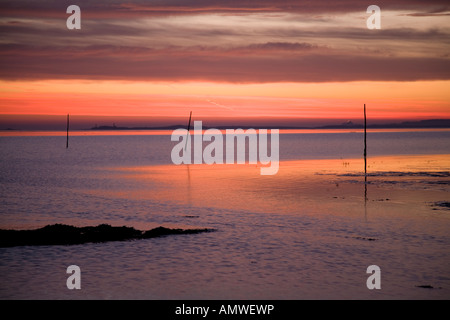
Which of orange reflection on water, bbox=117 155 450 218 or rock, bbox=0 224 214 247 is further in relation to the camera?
orange reflection on water, bbox=117 155 450 218

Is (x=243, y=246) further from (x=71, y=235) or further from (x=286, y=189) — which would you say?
(x=286, y=189)

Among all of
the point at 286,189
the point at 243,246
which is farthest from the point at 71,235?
the point at 286,189

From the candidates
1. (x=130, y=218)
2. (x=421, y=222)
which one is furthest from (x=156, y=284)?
(x=421, y=222)

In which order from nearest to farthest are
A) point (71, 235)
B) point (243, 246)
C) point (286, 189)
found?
1. point (243, 246)
2. point (71, 235)
3. point (286, 189)

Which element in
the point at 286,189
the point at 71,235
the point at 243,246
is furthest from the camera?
the point at 286,189

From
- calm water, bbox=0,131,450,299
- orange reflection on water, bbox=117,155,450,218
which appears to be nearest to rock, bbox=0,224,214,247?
calm water, bbox=0,131,450,299

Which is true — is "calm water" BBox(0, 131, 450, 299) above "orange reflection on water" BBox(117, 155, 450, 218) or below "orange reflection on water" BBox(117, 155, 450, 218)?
A: below

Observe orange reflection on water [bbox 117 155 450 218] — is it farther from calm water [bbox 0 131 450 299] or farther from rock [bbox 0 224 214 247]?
rock [bbox 0 224 214 247]

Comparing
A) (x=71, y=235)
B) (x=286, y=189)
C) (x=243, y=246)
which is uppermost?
(x=286, y=189)

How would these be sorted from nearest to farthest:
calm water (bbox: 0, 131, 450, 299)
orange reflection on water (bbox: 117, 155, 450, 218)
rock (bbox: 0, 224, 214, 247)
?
calm water (bbox: 0, 131, 450, 299)
rock (bbox: 0, 224, 214, 247)
orange reflection on water (bbox: 117, 155, 450, 218)

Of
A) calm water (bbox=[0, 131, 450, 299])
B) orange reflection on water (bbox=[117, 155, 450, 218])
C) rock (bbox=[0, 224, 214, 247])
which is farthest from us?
orange reflection on water (bbox=[117, 155, 450, 218])

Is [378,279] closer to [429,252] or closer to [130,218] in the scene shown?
[429,252]
